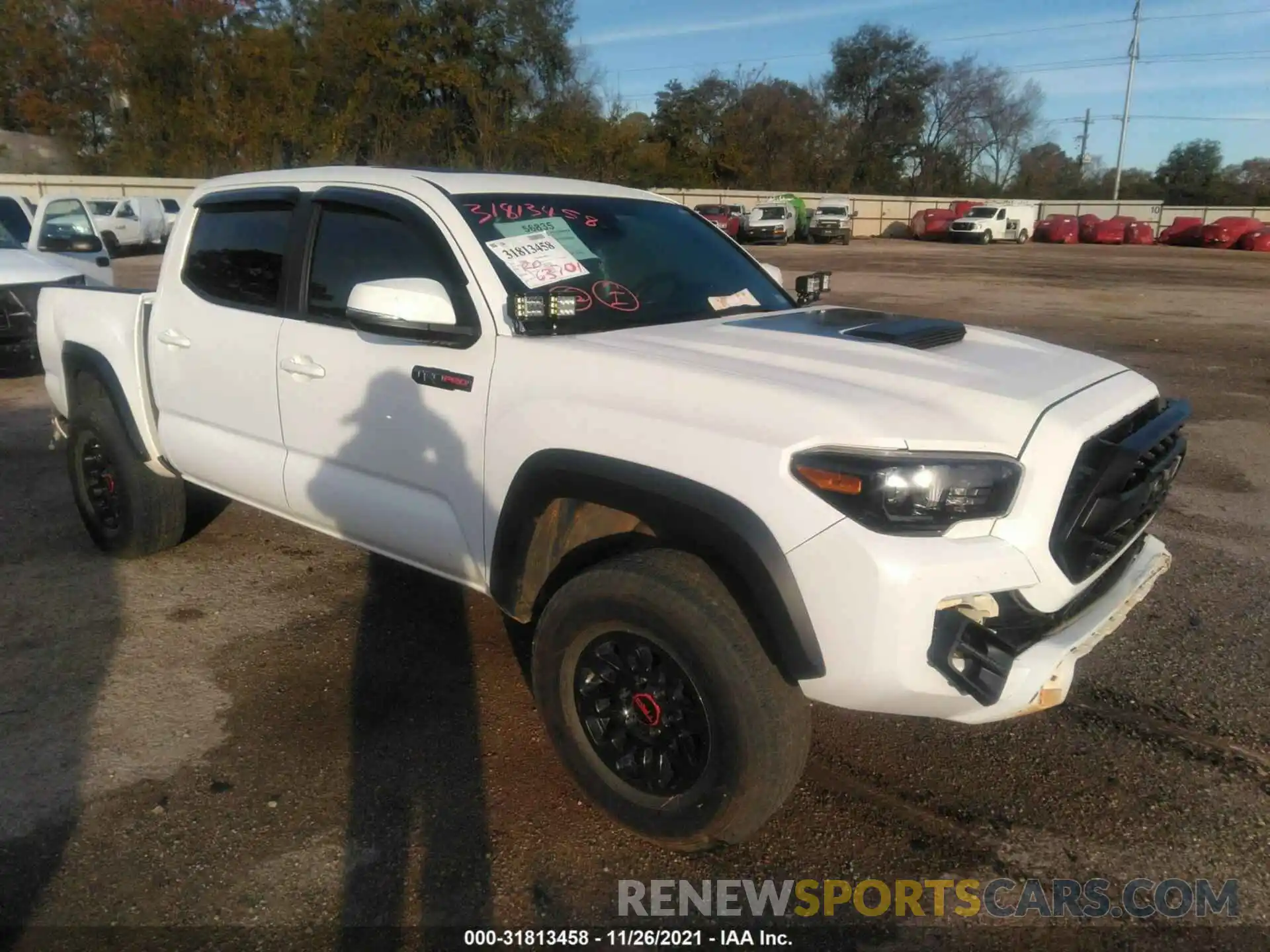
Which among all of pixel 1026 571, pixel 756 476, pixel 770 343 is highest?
pixel 770 343

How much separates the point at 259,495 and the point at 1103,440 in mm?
3161

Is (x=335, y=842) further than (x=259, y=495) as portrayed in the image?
No

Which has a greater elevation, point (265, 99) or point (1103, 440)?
point (265, 99)

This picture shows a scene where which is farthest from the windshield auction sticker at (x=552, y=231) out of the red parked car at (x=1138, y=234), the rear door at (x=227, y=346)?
the red parked car at (x=1138, y=234)

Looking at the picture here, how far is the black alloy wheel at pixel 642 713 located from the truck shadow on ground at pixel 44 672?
1576mm

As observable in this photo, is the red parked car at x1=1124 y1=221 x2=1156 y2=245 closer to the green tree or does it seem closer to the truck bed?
the green tree

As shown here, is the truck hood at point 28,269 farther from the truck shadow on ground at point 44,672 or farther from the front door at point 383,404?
the front door at point 383,404

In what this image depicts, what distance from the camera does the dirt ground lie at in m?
2.67

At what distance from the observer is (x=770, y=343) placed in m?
3.00

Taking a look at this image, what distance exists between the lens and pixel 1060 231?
154 ft

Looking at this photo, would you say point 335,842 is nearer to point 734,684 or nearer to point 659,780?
point 659,780

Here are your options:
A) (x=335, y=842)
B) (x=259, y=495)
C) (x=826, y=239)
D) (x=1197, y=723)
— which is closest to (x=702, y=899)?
(x=335, y=842)

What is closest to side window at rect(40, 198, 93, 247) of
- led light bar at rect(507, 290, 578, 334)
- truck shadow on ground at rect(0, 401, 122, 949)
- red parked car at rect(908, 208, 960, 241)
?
truck shadow on ground at rect(0, 401, 122, 949)

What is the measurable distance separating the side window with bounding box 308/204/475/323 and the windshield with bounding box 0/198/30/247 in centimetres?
918
